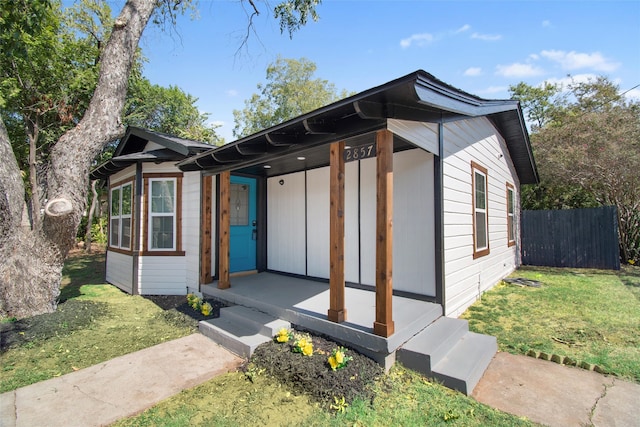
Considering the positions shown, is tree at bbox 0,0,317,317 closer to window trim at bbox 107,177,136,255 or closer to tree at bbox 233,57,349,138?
window trim at bbox 107,177,136,255

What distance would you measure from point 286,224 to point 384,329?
3851 mm

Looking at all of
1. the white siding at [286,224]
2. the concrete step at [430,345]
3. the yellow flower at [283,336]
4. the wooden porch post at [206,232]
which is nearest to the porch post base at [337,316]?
the yellow flower at [283,336]

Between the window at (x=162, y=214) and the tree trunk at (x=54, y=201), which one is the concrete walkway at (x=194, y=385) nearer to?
the tree trunk at (x=54, y=201)

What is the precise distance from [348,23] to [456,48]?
2.53 metres

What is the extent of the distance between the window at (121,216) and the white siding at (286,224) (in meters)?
2.99

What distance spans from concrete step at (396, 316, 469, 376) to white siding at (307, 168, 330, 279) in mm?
2459

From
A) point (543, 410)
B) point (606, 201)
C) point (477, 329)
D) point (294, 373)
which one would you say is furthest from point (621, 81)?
point (294, 373)

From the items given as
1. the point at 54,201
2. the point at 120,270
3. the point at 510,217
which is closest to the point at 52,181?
the point at 54,201

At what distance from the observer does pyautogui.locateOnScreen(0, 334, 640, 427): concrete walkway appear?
2.38 metres

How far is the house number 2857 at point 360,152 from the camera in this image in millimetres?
3373

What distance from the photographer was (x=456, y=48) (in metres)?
6.23

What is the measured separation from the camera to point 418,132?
3.65m

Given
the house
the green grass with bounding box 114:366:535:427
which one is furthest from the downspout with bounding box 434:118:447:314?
the green grass with bounding box 114:366:535:427

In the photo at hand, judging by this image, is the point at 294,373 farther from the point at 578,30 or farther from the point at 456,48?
the point at 578,30
